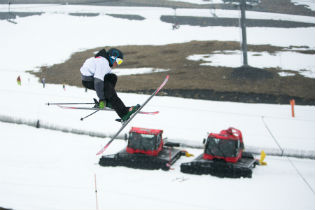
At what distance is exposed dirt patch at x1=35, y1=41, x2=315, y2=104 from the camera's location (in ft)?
104

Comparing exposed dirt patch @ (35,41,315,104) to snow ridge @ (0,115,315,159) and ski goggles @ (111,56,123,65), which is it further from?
ski goggles @ (111,56,123,65)

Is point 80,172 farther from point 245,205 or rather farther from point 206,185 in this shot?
point 245,205

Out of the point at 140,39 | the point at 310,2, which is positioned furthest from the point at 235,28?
the point at 310,2

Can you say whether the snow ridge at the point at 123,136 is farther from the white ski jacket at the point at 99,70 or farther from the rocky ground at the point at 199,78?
the white ski jacket at the point at 99,70

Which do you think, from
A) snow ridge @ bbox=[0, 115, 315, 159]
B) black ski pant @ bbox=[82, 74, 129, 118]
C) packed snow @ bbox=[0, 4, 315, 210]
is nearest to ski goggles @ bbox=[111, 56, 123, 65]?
black ski pant @ bbox=[82, 74, 129, 118]

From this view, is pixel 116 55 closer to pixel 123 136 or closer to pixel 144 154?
pixel 144 154

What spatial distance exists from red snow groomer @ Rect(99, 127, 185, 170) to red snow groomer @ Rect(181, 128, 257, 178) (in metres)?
1.35

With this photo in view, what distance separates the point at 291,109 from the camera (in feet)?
92.2

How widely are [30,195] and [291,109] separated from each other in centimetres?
1934

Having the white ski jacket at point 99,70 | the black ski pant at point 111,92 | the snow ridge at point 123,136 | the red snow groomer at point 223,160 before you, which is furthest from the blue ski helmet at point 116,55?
the snow ridge at point 123,136

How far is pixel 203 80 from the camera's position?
35.5m

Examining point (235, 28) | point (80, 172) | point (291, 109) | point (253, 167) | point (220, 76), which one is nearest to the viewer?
point (80, 172)

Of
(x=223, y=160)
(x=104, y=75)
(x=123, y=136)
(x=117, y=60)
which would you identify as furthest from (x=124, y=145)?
(x=117, y=60)

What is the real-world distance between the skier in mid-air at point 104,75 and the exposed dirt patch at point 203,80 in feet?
80.6
